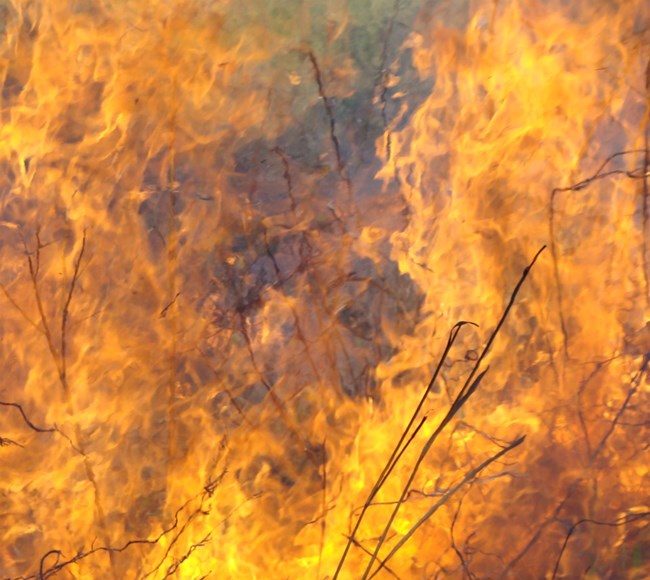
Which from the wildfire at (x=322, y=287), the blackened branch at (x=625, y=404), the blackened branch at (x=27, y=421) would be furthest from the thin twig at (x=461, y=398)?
the blackened branch at (x=27, y=421)

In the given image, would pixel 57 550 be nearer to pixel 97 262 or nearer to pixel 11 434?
pixel 11 434

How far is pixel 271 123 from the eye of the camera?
1729 millimetres

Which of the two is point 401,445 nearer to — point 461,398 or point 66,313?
point 461,398

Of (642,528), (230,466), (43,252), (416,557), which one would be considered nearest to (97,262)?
(43,252)

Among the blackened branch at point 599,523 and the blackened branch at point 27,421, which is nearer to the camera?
the blackened branch at point 27,421

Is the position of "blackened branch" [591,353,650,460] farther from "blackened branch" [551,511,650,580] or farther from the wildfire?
"blackened branch" [551,511,650,580]

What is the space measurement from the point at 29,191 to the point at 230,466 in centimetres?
66

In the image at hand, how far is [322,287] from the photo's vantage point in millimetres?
1754

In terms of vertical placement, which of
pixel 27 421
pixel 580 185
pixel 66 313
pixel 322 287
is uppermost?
pixel 580 185

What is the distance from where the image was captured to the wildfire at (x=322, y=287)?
169 centimetres

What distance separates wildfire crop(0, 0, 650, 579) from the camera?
1.69 meters

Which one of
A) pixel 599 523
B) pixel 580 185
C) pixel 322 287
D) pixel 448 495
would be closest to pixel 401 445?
pixel 448 495

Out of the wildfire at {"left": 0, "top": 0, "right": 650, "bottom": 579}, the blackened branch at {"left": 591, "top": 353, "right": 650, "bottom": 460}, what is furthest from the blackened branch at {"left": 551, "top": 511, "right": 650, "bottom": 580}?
the blackened branch at {"left": 591, "top": 353, "right": 650, "bottom": 460}

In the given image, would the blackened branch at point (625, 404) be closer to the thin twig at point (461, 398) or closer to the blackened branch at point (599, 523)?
the blackened branch at point (599, 523)
